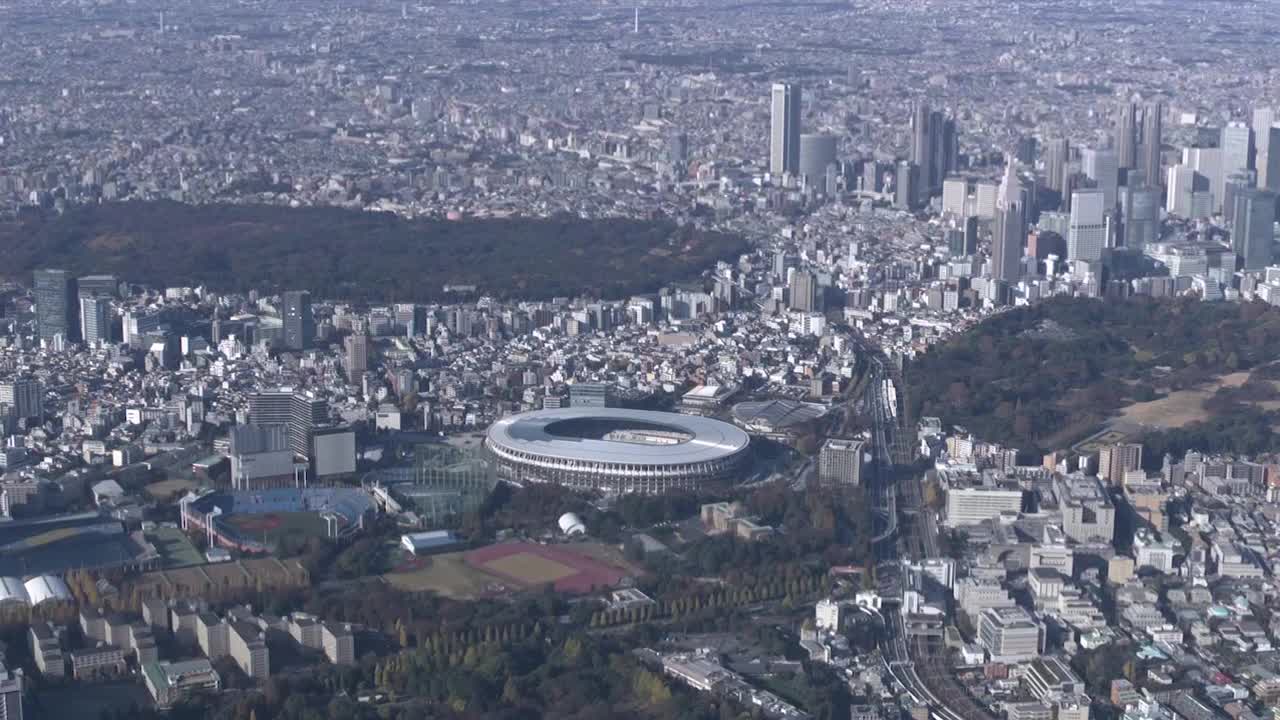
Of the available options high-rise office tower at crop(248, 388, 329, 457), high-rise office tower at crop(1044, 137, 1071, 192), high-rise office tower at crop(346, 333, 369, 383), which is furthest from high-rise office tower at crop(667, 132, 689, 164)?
high-rise office tower at crop(248, 388, 329, 457)

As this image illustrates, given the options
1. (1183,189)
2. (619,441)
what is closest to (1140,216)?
(1183,189)

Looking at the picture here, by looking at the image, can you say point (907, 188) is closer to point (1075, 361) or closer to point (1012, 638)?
point (1075, 361)

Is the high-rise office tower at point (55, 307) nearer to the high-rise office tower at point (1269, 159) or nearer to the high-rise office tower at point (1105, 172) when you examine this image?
the high-rise office tower at point (1105, 172)

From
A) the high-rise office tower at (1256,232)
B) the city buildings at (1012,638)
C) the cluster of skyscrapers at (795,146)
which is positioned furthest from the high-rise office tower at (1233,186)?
the city buildings at (1012,638)

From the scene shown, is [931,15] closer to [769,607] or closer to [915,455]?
[915,455]

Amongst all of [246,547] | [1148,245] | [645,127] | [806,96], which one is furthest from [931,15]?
[246,547]
